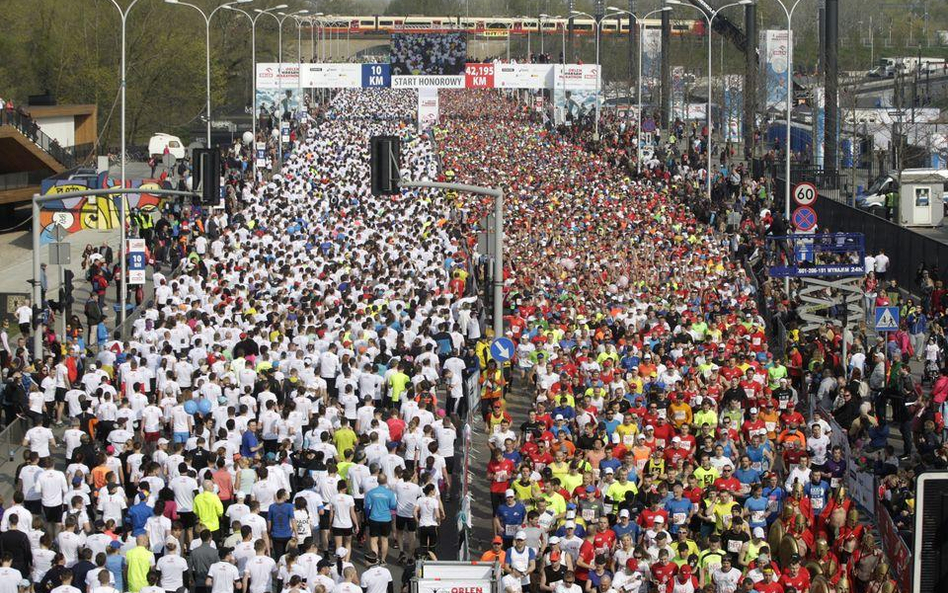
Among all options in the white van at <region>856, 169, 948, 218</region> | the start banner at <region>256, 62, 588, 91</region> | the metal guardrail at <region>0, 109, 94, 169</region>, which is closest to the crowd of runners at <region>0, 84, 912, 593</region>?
the white van at <region>856, 169, 948, 218</region>

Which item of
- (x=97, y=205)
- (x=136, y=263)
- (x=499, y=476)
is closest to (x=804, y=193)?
(x=136, y=263)

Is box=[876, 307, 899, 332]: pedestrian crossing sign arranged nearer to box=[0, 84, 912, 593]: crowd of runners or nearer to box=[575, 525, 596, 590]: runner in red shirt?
box=[0, 84, 912, 593]: crowd of runners

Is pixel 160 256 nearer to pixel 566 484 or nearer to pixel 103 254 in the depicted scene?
pixel 103 254

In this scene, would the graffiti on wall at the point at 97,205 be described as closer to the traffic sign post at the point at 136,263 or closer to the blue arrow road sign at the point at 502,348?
the traffic sign post at the point at 136,263

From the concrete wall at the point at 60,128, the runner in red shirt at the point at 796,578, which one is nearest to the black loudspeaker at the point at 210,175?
the runner in red shirt at the point at 796,578

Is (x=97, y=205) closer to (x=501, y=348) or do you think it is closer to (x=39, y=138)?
(x=39, y=138)

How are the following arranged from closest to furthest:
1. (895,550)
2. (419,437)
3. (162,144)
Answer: (895,550) < (419,437) < (162,144)

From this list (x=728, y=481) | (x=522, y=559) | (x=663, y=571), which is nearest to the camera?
(x=663, y=571)
